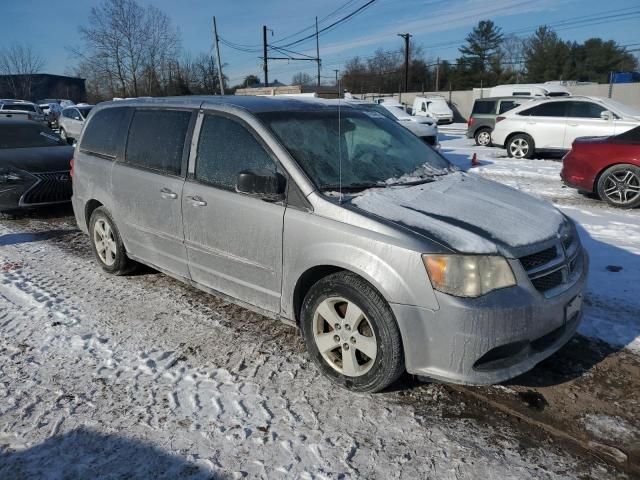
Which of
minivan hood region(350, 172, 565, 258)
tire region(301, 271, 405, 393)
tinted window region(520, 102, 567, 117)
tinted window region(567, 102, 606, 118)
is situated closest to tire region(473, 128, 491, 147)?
tinted window region(520, 102, 567, 117)

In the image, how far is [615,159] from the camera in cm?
770

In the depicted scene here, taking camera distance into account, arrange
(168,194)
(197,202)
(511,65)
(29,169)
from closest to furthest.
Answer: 1. (197,202)
2. (168,194)
3. (29,169)
4. (511,65)

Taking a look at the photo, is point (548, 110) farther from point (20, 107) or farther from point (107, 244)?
point (20, 107)

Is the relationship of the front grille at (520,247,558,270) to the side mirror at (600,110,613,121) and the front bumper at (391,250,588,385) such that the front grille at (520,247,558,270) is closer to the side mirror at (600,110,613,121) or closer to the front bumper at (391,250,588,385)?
the front bumper at (391,250,588,385)

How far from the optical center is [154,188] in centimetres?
424

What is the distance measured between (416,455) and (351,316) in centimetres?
83

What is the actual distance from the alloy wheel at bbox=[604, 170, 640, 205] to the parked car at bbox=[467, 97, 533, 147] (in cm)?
1025

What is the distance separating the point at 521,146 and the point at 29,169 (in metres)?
11.8

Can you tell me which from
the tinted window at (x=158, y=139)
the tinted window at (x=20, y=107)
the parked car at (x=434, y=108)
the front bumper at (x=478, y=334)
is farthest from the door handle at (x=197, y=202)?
the parked car at (x=434, y=108)

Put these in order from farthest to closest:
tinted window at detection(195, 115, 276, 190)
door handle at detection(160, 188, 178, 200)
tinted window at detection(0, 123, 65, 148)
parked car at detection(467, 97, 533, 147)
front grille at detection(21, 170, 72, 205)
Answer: parked car at detection(467, 97, 533, 147) < tinted window at detection(0, 123, 65, 148) < front grille at detection(21, 170, 72, 205) < door handle at detection(160, 188, 178, 200) < tinted window at detection(195, 115, 276, 190)

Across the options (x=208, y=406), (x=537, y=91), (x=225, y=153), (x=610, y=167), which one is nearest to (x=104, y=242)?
(x=225, y=153)

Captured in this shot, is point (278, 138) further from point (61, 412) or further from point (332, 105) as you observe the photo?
point (61, 412)

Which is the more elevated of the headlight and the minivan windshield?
the minivan windshield

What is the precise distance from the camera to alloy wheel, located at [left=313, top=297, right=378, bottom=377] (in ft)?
9.71
